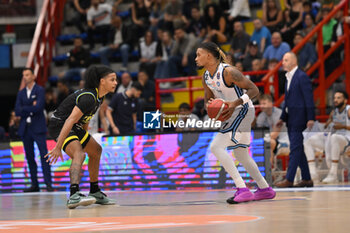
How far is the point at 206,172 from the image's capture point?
11.0 meters

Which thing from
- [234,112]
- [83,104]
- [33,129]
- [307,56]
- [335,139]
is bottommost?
[335,139]

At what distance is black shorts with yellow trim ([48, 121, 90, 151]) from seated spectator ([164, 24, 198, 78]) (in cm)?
800

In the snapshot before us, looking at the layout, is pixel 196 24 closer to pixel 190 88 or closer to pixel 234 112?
pixel 190 88

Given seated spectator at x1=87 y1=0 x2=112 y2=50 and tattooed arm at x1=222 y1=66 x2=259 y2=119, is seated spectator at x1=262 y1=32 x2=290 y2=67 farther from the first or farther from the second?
tattooed arm at x1=222 y1=66 x2=259 y2=119

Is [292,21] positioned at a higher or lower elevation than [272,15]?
lower

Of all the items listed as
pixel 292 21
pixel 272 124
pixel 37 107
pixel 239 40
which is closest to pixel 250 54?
pixel 239 40

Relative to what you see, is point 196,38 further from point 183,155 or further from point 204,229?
point 204,229

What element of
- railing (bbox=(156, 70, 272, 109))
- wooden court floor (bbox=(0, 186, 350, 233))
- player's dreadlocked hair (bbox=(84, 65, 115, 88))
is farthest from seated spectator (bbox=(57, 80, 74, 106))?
player's dreadlocked hair (bbox=(84, 65, 115, 88))

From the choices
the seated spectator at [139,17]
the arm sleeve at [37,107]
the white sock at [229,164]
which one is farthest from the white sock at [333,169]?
the seated spectator at [139,17]

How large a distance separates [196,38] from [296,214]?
10481mm

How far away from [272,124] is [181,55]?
5.05 meters

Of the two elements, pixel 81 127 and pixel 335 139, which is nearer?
pixel 81 127

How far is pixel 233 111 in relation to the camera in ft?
24.8

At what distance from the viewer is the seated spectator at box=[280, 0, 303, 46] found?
14859mm
